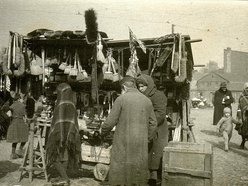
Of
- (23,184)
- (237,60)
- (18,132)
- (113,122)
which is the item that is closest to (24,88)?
(18,132)

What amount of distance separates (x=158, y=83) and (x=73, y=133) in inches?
100

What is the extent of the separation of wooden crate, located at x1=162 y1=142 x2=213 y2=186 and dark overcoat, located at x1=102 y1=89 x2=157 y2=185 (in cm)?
52

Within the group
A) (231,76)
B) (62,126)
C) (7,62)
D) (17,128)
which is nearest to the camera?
(62,126)

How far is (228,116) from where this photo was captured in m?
8.80

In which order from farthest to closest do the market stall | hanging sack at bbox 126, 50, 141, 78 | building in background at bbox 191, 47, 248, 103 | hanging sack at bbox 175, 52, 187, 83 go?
1. building in background at bbox 191, 47, 248, 103
2. hanging sack at bbox 126, 50, 141, 78
3. the market stall
4. hanging sack at bbox 175, 52, 187, 83

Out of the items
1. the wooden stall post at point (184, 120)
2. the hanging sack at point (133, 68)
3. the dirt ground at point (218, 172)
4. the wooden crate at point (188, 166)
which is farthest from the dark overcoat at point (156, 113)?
the wooden stall post at point (184, 120)

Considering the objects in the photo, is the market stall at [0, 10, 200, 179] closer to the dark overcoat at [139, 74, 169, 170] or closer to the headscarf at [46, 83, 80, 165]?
the headscarf at [46, 83, 80, 165]

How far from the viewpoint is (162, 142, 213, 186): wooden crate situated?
14.4 ft

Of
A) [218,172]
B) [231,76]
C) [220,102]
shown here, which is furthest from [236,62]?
[218,172]

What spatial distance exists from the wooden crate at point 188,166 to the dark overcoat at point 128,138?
1.70 feet

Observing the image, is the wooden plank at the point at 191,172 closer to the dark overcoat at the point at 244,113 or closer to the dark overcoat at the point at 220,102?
the dark overcoat at the point at 244,113

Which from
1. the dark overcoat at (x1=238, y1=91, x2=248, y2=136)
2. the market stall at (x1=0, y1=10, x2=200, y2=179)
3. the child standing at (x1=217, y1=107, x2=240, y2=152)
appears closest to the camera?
the market stall at (x1=0, y1=10, x2=200, y2=179)

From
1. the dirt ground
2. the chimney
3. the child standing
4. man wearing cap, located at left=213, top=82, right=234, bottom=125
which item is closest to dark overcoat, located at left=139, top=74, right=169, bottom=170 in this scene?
the dirt ground

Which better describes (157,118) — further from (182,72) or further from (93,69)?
(93,69)
